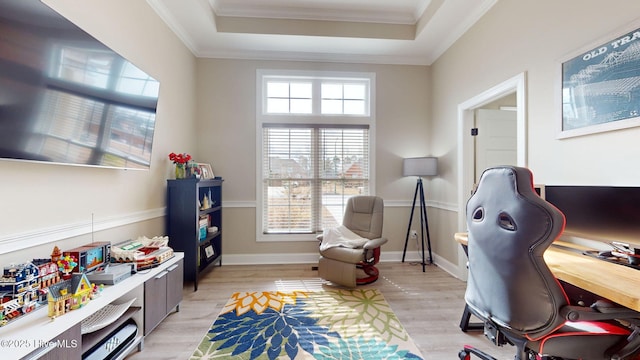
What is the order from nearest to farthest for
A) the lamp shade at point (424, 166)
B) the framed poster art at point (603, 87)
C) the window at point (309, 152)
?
the framed poster art at point (603, 87) < the lamp shade at point (424, 166) < the window at point (309, 152)

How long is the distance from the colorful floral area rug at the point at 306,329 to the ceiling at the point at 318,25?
3.09 meters

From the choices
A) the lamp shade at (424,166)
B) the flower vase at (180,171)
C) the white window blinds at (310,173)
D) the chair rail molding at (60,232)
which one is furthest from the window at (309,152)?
the chair rail molding at (60,232)

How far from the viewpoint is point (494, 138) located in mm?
3229

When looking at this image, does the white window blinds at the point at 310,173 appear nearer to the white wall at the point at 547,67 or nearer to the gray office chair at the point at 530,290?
the white wall at the point at 547,67

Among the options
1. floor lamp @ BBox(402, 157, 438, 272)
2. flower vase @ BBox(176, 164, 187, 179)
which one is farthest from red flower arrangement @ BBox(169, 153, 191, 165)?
floor lamp @ BBox(402, 157, 438, 272)

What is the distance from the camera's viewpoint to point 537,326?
1146mm

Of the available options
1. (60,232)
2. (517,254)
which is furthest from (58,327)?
(517,254)

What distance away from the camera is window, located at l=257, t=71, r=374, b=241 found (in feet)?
12.9

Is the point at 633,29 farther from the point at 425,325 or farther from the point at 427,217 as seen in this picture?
the point at 427,217

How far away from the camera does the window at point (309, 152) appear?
3.94 metres

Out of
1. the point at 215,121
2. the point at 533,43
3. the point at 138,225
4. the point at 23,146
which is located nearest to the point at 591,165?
the point at 533,43

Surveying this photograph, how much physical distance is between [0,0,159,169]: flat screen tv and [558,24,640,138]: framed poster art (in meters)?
3.19

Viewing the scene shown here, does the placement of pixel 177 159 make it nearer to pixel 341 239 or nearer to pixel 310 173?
pixel 310 173

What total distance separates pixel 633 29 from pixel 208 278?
4.19m
